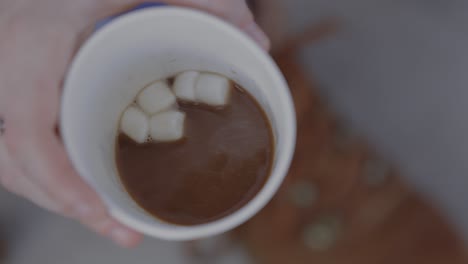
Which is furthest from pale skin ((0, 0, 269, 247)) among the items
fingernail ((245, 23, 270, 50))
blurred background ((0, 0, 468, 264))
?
blurred background ((0, 0, 468, 264))

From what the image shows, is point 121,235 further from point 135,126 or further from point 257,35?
point 257,35

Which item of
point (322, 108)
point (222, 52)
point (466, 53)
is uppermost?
point (222, 52)

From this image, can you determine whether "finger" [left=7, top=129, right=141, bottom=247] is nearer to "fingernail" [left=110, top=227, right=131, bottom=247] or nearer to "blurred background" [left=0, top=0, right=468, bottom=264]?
"fingernail" [left=110, top=227, right=131, bottom=247]

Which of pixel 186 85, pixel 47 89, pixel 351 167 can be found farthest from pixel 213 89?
pixel 351 167

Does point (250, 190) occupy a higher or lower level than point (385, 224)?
higher

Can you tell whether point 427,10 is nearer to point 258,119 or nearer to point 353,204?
point 353,204

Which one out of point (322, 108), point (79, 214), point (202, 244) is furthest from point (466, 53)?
point (79, 214)

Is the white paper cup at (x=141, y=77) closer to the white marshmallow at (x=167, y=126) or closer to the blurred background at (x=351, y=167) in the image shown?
the white marshmallow at (x=167, y=126)
